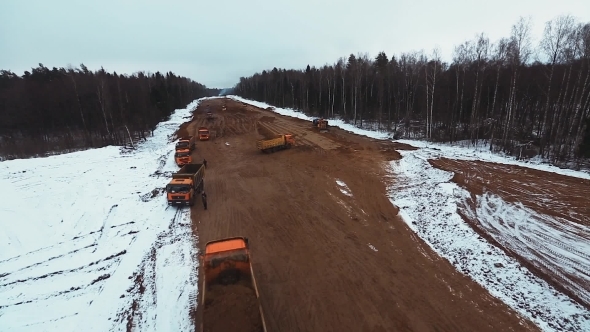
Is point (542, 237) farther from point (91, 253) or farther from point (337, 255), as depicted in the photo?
point (91, 253)

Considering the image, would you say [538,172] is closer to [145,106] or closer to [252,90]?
[145,106]

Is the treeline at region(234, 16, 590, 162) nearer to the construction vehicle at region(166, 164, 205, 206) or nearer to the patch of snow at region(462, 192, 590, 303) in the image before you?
the patch of snow at region(462, 192, 590, 303)

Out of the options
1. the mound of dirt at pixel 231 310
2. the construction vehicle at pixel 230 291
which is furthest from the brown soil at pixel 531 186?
the mound of dirt at pixel 231 310

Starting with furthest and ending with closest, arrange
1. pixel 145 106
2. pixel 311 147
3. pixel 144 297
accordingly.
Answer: pixel 145 106, pixel 311 147, pixel 144 297

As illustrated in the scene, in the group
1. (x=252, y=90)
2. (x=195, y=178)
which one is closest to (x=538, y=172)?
(x=195, y=178)

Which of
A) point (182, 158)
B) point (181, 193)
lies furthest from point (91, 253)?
point (182, 158)

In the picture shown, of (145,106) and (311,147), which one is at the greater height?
(145,106)
